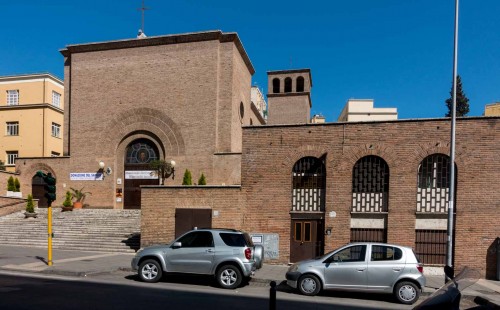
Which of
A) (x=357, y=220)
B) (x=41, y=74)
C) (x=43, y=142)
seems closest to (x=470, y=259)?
(x=357, y=220)

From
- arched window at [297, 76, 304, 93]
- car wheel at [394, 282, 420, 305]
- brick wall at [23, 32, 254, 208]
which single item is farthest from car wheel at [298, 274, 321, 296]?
arched window at [297, 76, 304, 93]

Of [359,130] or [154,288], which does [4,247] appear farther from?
[359,130]

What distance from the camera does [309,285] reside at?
961cm

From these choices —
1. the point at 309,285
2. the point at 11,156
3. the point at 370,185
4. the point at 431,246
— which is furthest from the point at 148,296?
the point at 11,156

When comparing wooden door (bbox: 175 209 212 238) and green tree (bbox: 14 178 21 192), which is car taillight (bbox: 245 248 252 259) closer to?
wooden door (bbox: 175 209 212 238)

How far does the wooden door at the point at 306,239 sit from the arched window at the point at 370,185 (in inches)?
67.6

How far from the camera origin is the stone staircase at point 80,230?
17.5 metres

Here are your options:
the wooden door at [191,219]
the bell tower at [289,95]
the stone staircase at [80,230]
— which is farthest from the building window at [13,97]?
the wooden door at [191,219]

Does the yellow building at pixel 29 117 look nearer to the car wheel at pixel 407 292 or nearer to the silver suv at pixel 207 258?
the silver suv at pixel 207 258

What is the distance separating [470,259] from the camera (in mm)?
13016

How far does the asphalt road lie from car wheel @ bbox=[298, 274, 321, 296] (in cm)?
19

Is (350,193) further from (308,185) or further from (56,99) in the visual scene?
(56,99)

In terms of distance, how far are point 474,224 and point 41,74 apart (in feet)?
147

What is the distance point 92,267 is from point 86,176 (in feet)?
51.4
